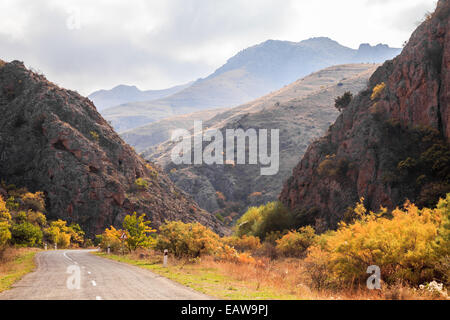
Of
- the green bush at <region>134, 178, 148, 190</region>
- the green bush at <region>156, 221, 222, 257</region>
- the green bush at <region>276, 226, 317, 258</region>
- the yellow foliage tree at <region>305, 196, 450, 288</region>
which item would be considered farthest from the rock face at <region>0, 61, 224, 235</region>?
Result: the yellow foliage tree at <region>305, 196, 450, 288</region>

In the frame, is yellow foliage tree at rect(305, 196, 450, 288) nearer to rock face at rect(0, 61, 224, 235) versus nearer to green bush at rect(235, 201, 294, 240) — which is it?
green bush at rect(235, 201, 294, 240)

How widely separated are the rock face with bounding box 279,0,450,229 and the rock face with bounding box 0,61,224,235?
37110mm

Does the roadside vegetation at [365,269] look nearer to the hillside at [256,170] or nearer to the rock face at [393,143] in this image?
the rock face at [393,143]

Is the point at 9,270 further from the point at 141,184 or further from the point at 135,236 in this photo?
the point at 141,184

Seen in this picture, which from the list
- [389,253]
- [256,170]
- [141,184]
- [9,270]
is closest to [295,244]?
[389,253]

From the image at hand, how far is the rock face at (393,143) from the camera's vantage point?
37.3 m

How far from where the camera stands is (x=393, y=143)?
42125mm

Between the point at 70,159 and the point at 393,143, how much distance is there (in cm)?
5855

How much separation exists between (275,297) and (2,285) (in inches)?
474

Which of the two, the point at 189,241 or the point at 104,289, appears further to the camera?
the point at 189,241

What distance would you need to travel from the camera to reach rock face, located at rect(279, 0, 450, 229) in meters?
37.3

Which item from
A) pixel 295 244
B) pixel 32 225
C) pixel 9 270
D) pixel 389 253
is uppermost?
pixel 389 253

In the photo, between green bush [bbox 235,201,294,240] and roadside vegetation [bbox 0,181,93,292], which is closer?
roadside vegetation [bbox 0,181,93,292]
